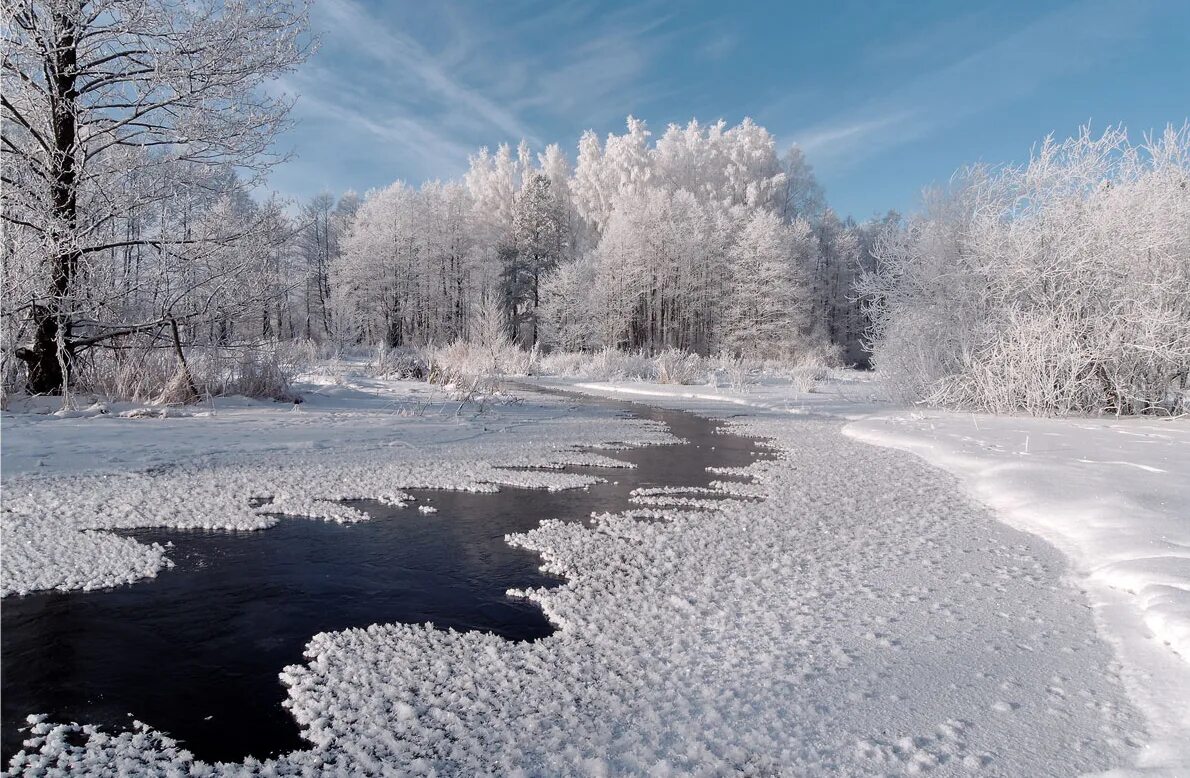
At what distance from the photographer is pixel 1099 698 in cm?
149

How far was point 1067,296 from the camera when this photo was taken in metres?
8.77

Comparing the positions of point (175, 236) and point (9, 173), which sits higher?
point (9, 173)

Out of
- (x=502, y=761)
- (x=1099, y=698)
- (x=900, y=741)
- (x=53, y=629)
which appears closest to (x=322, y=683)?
(x=502, y=761)

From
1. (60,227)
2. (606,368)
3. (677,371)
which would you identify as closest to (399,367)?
(606,368)

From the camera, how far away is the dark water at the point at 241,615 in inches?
57.1

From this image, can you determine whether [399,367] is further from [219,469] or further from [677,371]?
[219,469]

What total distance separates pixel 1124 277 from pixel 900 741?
10178 millimetres

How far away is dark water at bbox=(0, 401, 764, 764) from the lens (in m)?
1.45

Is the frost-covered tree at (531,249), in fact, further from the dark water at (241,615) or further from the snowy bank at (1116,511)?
the dark water at (241,615)

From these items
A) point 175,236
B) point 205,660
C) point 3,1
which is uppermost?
point 3,1

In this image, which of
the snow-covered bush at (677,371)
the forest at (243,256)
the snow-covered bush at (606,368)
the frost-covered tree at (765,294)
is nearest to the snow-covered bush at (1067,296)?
the forest at (243,256)

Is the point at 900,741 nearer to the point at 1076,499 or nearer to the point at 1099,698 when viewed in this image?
the point at 1099,698

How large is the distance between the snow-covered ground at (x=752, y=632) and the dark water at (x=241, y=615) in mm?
85

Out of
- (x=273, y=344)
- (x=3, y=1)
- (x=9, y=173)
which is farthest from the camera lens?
(x=273, y=344)
